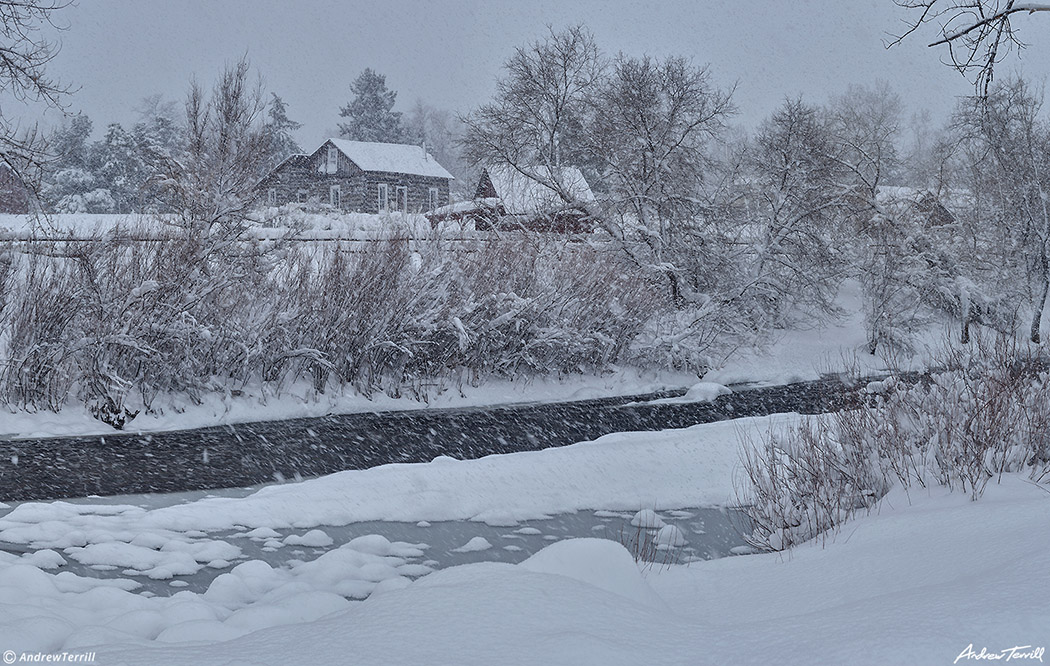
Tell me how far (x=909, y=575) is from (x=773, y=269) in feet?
62.8

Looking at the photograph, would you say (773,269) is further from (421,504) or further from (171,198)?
(421,504)

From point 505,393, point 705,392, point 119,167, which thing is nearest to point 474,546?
point 505,393

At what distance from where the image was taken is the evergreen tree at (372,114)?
60812 millimetres

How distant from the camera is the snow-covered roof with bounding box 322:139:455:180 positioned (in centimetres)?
4728

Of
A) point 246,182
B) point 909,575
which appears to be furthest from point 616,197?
point 909,575

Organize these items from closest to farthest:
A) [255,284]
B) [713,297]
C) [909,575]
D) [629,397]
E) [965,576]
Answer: [965,576], [909,575], [255,284], [629,397], [713,297]

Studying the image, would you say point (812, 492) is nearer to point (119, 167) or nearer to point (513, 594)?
point (513, 594)

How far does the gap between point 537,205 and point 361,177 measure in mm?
27322

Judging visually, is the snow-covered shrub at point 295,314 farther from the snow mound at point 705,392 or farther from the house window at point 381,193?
the house window at point 381,193

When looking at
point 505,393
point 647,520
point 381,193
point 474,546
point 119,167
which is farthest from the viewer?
point 381,193

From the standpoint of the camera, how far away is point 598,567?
15.6ft

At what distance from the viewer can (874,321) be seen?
2234 cm

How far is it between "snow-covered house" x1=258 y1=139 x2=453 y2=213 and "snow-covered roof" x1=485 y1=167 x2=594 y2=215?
23.7m

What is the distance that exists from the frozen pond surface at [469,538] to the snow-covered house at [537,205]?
41.0 feet
